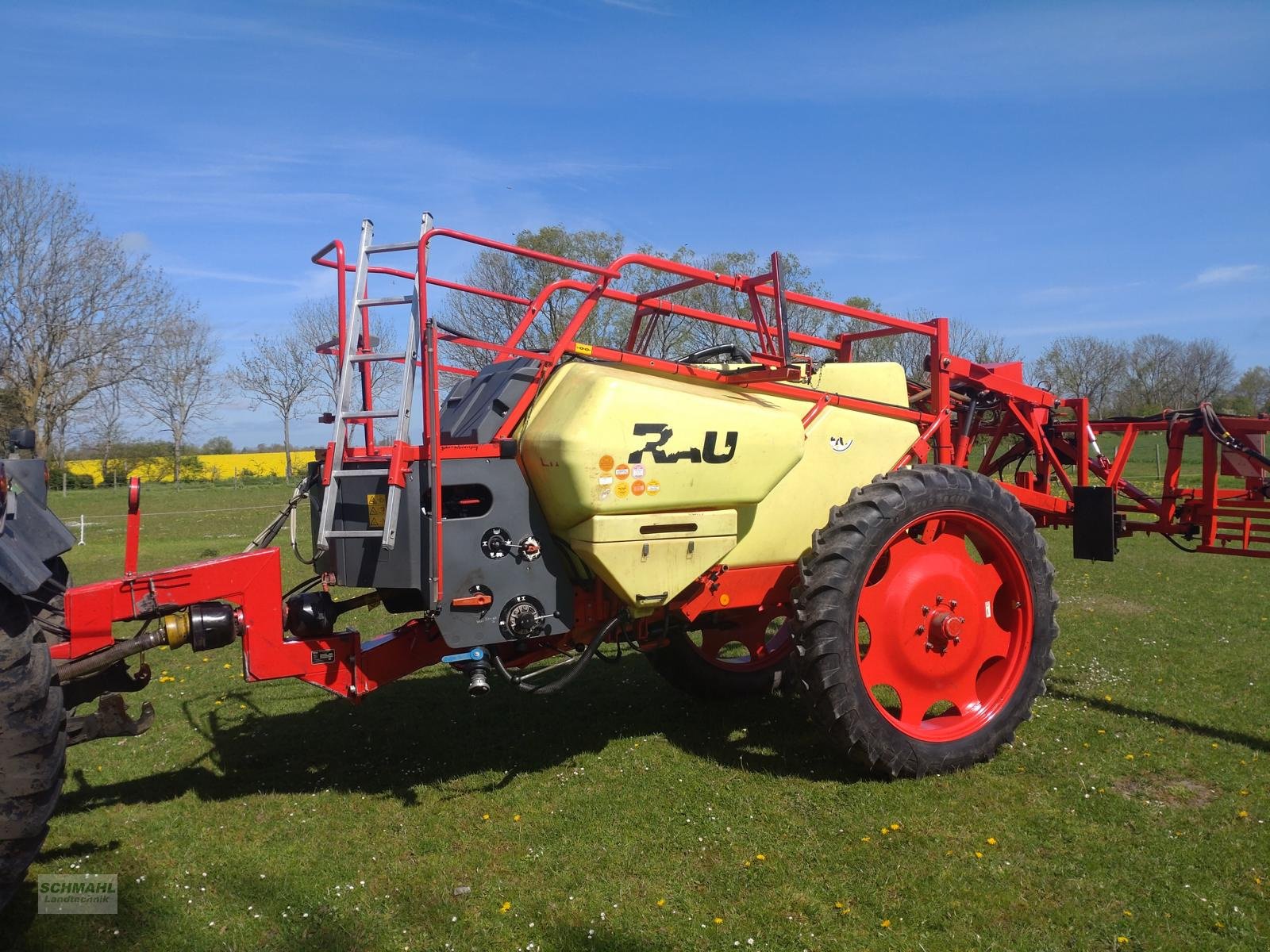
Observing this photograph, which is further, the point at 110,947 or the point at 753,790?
the point at 753,790

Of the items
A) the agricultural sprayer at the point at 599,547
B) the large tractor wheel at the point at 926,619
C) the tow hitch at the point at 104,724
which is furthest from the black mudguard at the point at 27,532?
the large tractor wheel at the point at 926,619

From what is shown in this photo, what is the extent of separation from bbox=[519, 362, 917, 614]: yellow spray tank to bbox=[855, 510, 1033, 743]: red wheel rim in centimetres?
56

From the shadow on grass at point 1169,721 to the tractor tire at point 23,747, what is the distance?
594cm

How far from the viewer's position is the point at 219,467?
5225 centimetres

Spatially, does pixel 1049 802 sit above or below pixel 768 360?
below

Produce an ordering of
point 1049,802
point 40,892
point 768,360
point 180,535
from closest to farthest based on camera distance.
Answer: point 40,892 → point 1049,802 → point 768,360 → point 180,535

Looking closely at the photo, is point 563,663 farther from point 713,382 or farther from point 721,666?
point 721,666

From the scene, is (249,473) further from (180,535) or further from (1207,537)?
(1207,537)

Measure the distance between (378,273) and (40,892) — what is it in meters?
3.13

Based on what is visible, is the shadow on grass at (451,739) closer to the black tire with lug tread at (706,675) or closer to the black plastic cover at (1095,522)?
the black tire with lug tread at (706,675)

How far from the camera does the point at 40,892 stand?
3822 millimetres

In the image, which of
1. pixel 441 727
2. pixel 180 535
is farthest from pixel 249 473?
pixel 441 727

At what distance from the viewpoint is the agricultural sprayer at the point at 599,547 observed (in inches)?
155

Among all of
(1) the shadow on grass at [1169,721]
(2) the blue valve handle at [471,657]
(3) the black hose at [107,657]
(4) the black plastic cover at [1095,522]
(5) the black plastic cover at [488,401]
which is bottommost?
(1) the shadow on grass at [1169,721]
